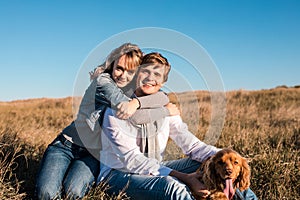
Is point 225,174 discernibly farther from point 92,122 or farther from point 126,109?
point 92,122

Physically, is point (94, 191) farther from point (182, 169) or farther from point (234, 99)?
point (234, 99)

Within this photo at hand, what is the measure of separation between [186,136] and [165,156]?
34cm

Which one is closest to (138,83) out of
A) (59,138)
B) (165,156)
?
(165,156)

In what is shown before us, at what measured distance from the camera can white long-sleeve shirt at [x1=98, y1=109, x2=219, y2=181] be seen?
291cm

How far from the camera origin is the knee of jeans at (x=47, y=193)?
10.1 ft

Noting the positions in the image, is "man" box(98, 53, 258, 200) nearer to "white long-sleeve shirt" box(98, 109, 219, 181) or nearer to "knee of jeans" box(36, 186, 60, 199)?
"white long-sleeve shirt" box(98, 109, 219, 181)

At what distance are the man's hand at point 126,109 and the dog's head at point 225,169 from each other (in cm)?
70

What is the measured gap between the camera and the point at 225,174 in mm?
2654

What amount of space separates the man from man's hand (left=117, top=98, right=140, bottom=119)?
0.06 meters

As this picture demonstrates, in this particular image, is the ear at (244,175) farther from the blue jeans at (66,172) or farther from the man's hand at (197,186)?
the blue jeans at (66,172)

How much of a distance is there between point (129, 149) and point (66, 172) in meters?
0.83

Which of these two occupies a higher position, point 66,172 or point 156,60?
point 156,60

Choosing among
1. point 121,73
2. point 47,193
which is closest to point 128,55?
point 121,73

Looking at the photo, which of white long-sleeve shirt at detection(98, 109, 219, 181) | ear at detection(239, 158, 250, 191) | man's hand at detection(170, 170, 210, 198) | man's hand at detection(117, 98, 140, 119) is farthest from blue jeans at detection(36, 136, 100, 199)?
ear at detection(239, 158, 250, 191)
